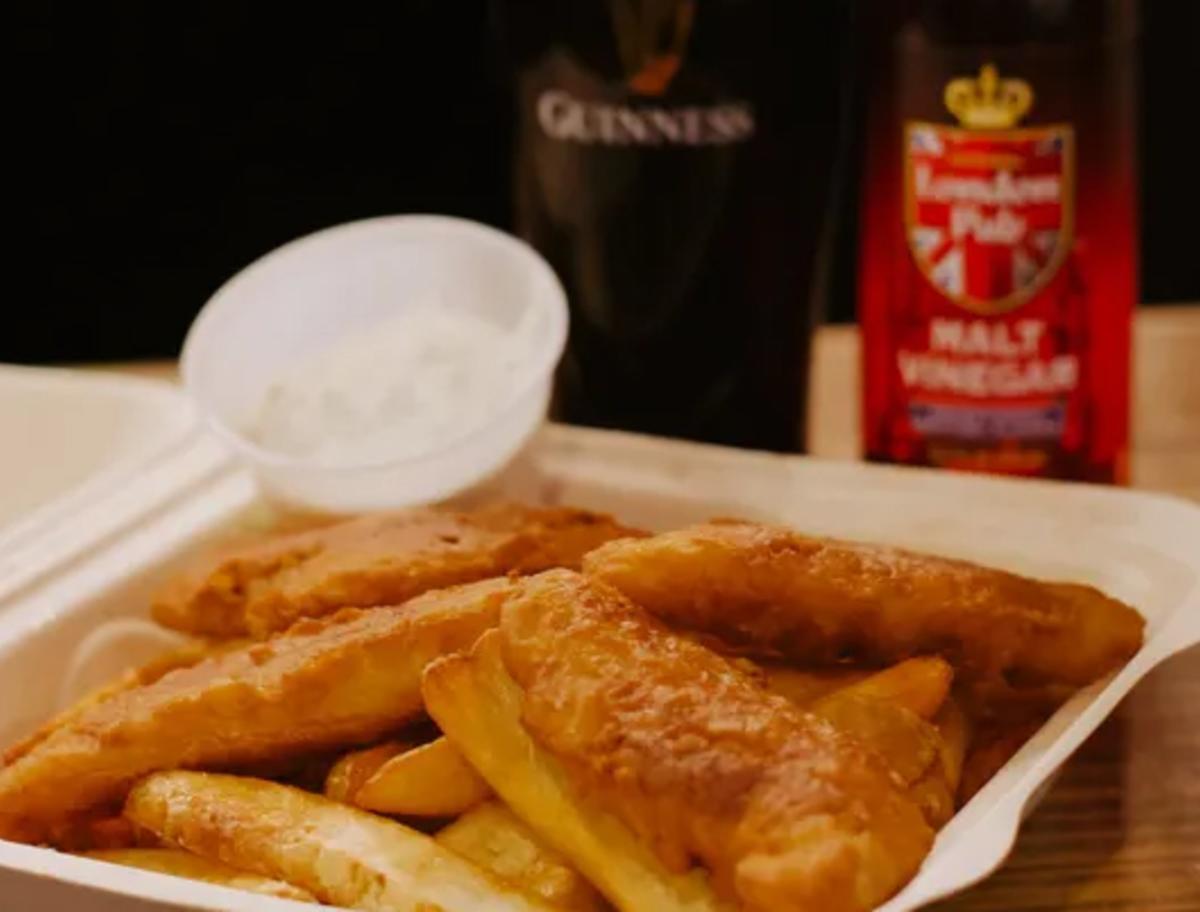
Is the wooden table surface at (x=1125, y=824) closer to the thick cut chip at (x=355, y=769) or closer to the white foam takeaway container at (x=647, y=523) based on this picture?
the white foam takeaway container at (x=647, y=523)

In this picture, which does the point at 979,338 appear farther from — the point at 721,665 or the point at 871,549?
the point at 721,665

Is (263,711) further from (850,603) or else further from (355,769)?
(850,603)

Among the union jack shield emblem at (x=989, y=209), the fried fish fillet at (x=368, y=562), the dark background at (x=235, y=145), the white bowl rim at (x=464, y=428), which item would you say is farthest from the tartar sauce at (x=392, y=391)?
the dark background at (x=235, y=145)

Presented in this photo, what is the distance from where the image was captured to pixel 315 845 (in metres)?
1.00

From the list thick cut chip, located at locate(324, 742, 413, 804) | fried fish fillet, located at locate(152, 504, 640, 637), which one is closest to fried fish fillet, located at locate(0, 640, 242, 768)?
fried fish fillet, located at locate(152, 504, 640, 637)

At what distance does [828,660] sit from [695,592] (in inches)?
3.7

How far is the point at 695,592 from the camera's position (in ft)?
3.44

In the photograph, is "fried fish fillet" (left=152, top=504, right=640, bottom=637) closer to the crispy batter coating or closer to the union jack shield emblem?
the crispy batter coating

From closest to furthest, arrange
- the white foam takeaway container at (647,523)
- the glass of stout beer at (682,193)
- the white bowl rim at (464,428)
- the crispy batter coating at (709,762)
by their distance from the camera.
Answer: the crispy batter coating at (709,762) → the white foam takeaway container at (647,523) → the white bowl rim at (464,428) → the glass of stout beer at (682,193)

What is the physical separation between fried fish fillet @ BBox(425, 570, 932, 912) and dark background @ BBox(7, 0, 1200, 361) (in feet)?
4.29

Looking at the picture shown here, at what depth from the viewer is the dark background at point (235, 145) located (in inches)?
88.0

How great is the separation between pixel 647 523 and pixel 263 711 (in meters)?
0.47

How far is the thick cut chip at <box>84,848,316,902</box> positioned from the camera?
0.99 metres

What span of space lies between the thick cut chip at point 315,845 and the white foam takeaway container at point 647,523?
26 cm
